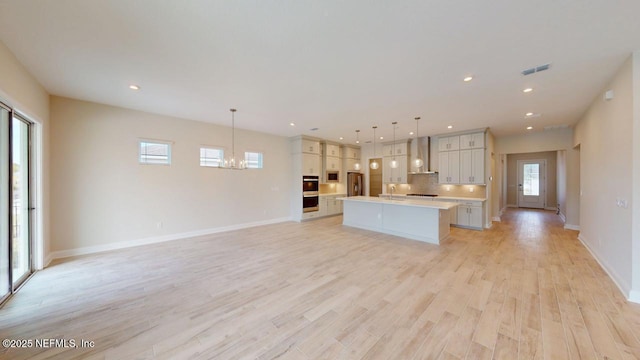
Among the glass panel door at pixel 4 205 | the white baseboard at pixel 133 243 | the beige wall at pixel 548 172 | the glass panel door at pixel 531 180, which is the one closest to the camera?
the glass panel door at pixel 4 205

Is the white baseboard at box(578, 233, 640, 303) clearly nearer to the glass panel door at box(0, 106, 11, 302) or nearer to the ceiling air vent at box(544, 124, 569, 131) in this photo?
the ceiling air vent at box(544, 124, 569, 131)

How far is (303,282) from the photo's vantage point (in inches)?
123

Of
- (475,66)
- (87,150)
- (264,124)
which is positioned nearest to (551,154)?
(475,66)

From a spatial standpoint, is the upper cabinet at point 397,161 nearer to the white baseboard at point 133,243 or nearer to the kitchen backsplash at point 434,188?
the kitchen backsplash at point 434,188

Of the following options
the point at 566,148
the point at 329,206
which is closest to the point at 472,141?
the point at 566,148

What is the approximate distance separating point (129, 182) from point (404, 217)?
6294 millimetres

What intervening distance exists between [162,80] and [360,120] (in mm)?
4065

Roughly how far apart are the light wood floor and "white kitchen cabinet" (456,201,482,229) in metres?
1.88

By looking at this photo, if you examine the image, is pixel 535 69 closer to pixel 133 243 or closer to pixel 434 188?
pixel 434 188

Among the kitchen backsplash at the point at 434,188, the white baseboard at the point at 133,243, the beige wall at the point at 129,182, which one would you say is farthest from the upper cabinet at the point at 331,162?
the white baseboard at the point at 133,243

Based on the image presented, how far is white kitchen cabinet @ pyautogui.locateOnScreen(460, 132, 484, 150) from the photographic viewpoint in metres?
6.46

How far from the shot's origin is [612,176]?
3.21 metres

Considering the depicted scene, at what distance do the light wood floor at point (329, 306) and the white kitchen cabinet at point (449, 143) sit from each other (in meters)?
3.54

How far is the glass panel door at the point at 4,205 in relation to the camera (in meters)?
2.73
